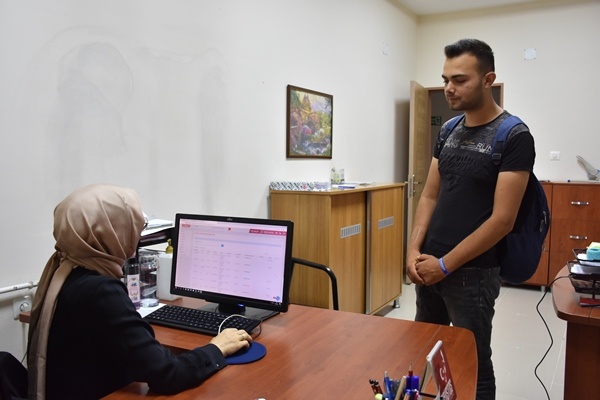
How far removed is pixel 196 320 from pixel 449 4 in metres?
5.00

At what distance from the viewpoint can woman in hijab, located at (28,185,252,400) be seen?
3.96 ft

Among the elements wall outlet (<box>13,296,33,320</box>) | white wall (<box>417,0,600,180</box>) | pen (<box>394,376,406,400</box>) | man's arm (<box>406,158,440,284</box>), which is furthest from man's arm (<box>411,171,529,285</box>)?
white wall (<box>417,0,600,180</box>)

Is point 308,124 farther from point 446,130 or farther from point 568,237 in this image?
point 568,237

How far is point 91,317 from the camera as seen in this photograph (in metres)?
1.22

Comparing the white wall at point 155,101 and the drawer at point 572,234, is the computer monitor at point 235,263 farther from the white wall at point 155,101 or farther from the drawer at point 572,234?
the drawer at point 572,234

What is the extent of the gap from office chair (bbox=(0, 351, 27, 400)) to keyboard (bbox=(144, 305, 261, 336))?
1.39 ft

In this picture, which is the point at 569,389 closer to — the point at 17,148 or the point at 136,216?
the point at 136,216

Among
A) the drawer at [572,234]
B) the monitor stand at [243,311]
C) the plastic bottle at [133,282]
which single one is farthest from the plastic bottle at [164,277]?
the drawer at [572,234]

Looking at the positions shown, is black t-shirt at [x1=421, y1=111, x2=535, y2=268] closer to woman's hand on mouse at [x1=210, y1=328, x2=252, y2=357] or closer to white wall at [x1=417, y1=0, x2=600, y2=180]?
woman's hand on mouse at [x1=210, y1=328, x2=252, y2=357]

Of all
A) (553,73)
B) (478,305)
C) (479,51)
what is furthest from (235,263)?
(553,73)

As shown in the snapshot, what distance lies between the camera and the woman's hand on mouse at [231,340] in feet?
4.57

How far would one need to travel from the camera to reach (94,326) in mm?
1221

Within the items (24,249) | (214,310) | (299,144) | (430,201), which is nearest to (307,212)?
(299,144)

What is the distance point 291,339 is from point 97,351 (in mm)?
556
